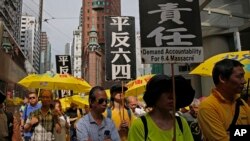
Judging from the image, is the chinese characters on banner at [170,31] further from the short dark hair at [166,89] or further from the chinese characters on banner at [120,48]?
the chinese characters on banner at [120,48]

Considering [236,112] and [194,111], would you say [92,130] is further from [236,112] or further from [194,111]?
[194,111]

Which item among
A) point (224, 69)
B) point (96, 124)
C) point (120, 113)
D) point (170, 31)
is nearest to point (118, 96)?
point (120, 113)

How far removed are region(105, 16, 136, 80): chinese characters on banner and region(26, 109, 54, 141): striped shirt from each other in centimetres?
287

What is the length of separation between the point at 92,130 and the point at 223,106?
1.53m

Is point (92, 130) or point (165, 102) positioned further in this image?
point (92, 130)

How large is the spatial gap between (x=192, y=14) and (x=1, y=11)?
231 feet

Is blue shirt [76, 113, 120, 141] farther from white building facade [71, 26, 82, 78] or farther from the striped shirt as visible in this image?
white building facade [71, 26, 82, 78]

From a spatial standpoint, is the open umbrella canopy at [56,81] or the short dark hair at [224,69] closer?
the short dark hair at [224,69]

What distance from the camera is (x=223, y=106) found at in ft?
9.59

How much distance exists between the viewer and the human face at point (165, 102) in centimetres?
279

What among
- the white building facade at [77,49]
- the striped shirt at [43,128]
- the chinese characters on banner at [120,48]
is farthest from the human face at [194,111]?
the white building facade at [77,49]

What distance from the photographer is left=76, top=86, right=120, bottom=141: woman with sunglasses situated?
3.79 m

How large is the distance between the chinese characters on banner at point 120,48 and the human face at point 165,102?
531 centimetres

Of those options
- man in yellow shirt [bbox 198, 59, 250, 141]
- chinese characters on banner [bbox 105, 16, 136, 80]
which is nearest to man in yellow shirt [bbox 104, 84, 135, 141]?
man in yellow shirt [bbox 198, 59, 250, 141]
